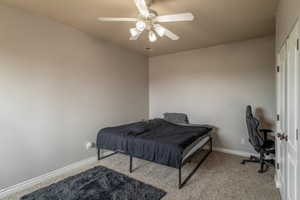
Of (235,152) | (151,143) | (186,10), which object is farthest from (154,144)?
(235,152)

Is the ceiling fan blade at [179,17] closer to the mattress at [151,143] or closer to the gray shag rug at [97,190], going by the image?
the mattress at [151,143]

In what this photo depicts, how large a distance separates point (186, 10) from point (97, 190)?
2.91 m

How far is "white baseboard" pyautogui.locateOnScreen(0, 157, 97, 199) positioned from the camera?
2.19m

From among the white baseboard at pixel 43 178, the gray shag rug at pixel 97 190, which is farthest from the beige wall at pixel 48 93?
the gray shag rug at pixel 97 190

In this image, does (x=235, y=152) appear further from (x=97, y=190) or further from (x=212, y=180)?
(x=97, y=190)

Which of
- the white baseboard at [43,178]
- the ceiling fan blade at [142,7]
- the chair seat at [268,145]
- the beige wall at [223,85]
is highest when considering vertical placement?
the ceiling fan blade at [142,7]

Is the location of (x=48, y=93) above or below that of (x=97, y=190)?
above

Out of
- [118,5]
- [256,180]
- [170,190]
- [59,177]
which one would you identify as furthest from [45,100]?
[256,180]

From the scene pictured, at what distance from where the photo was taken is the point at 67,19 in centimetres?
265

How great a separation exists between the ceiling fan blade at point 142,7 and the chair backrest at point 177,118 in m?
2.86

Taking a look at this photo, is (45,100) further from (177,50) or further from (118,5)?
(177,50)

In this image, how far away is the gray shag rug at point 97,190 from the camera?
7.01 ft

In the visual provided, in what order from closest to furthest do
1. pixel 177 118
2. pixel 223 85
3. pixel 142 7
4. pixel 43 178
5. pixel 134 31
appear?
1. pixel 142 7
2. pixel 134 31
3. pixel 43 178
4. pixel 223 85
5. pixel 177 118

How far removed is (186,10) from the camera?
7.61 ft
